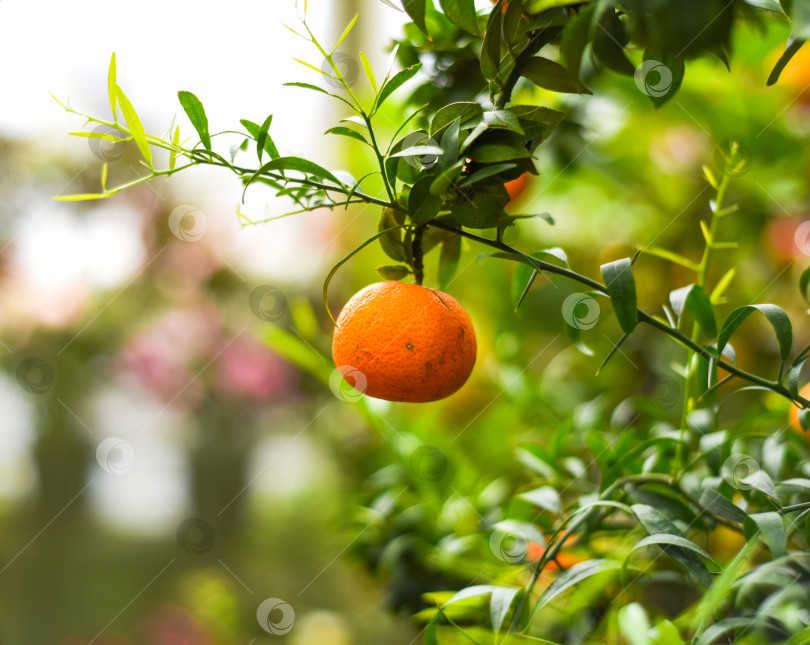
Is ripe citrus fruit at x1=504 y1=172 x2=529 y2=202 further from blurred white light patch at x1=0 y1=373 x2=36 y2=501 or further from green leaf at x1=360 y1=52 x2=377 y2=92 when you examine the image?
blurred white light patch at x1=0 y1=373 x2=36 y2=501

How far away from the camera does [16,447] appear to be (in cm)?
107

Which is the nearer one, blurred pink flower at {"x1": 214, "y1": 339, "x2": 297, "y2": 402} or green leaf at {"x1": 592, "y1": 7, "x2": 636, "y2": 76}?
green leaf at {"x1": 592, "y1": 7, "x2": 636, "y2": 76}

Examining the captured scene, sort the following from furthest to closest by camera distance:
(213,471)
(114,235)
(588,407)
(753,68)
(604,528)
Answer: (213,471), (114,235), (753,68), (588,407), (604,528)

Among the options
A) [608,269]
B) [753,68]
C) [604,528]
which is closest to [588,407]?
[604,528]

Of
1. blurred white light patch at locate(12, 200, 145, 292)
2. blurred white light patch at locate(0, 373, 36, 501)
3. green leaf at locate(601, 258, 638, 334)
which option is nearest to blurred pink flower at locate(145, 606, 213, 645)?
blurred white light patch at locate(0, 373, 36, 501)

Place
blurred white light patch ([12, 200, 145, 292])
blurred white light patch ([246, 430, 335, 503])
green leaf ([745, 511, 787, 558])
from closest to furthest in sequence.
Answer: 1. green leaf ([745, 511, 787, 558])
2. blurred white light patch ([12, 200, 145, 292])
3. blurred white light patch ([246, 430, 335, 503])

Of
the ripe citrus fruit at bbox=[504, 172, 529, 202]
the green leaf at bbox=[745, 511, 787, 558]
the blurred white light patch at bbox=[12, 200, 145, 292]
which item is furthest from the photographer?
the blurred white light patch at bbox=[12, 200, 145, 292]

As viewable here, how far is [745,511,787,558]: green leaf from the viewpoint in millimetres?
179

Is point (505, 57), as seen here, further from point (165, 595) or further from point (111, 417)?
point (165, 595)

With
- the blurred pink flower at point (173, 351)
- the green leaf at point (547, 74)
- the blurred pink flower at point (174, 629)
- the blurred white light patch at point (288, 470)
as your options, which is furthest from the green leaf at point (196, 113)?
the blurred pink flower at point (174, 629)

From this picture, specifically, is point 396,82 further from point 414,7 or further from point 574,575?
point 574,575

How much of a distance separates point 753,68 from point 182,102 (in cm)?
68

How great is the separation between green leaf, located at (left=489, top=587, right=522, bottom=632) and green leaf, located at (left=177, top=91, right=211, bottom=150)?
0.20 meters

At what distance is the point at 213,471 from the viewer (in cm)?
123
